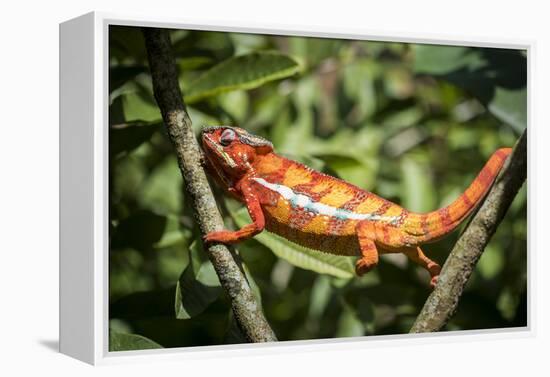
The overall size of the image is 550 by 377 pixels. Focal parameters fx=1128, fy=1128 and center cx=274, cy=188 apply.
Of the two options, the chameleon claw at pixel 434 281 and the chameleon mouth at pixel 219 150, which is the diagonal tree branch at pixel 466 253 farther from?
the chameleon mouth at pixel 219 150

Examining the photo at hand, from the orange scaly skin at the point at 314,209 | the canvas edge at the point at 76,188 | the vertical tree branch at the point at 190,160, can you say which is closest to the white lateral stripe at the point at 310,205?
the orange scaly skin at the point at 314,209

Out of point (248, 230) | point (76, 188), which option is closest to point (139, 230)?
point (76, 188)

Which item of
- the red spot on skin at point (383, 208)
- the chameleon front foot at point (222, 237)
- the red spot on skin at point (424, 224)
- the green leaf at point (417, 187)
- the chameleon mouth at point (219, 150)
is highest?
the chameleon mouth at point (219, 150)

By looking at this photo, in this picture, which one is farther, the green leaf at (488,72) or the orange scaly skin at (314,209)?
the green leaf at (488,72)

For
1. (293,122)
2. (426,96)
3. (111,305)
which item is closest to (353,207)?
(293,122)

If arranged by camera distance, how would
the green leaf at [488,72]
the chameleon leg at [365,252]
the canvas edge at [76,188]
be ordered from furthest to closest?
1. the green leaf at [488,72]
2. the chameleon leg at [365,252]
3. the canvas edge at [76,188]

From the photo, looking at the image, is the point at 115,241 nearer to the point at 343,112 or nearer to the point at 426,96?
the point at 343,112
